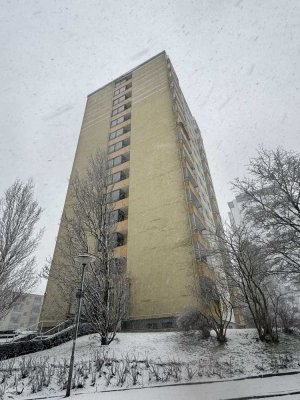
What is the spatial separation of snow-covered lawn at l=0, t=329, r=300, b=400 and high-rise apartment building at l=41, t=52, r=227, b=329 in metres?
5.37

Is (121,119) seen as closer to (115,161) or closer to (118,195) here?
(115,161)

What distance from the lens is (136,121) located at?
1166 inches

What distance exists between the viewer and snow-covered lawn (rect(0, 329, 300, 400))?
656 cm

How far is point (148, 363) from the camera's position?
7961mm

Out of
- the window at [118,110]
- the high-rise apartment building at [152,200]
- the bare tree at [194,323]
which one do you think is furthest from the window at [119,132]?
the bare tree at [194,323]

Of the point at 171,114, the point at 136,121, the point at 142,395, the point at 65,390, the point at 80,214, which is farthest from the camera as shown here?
the point at 136,121

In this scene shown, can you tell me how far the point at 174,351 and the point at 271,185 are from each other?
845cm

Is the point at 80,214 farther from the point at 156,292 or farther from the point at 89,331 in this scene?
the point at 156,292

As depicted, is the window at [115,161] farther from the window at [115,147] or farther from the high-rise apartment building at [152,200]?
the window at [115,147]

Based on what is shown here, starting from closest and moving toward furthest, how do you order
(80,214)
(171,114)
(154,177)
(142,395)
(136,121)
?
(142,395) < (80,214) < (154,177) < (171,114) < (136,121)

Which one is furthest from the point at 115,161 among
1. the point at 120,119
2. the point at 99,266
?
the point at 99,266

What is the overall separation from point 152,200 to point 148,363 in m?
14.8

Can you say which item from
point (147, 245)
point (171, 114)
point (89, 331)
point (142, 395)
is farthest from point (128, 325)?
point (171, 114)

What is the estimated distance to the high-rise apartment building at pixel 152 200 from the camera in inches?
672
